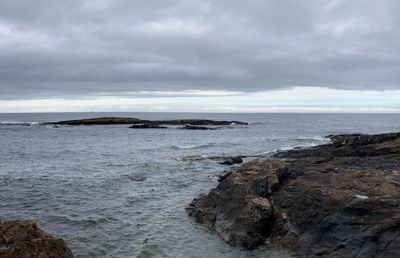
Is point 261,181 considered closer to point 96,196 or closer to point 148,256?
point 148,256

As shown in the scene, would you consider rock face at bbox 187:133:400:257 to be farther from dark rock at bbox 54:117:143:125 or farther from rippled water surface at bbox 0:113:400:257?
dark rock at bbox 54:117:143:125

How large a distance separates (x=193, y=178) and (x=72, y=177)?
26.9 feet

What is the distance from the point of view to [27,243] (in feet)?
33.6

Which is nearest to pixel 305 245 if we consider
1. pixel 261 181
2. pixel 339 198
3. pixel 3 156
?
A: pixel 339 198

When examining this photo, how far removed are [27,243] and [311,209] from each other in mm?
8624

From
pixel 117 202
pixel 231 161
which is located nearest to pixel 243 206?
pixel 117 202

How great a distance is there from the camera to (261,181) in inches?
690

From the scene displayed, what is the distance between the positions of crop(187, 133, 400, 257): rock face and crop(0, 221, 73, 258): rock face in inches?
254

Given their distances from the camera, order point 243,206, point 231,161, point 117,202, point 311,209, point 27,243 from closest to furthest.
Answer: point 27,243, point 311,209, point 243,206, point 117,202, point 231,161

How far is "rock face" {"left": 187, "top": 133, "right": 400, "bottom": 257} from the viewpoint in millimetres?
12258

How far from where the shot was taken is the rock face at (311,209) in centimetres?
1226

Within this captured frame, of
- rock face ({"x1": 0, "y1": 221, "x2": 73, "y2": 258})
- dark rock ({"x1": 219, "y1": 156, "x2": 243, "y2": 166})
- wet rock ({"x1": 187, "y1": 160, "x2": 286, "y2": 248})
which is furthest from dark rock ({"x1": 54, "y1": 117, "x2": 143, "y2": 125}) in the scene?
rock face ({"x1": 0, "y1": 221, "x2": 73, "y2": 258})

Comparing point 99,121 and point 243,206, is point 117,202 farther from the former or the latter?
point 99,121

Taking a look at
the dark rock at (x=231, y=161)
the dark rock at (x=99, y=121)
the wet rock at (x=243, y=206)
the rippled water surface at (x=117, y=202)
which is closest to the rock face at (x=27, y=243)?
the rippled water surface at (x=117, y=202)
